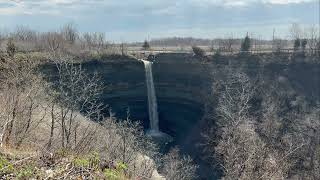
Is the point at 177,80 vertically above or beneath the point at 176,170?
above

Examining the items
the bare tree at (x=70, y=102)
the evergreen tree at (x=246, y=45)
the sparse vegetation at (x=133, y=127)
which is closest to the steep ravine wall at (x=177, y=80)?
the sparse vegetation at (x=133, y=127)

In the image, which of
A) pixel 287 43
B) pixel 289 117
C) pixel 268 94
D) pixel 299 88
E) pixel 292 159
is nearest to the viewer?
pixel 292 159

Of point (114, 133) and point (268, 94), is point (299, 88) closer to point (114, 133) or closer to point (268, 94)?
point (268, 94)

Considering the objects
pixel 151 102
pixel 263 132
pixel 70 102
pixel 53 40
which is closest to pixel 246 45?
pixel 151 102

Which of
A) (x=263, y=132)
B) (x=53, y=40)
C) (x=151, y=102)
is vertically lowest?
(x=263, y=132)

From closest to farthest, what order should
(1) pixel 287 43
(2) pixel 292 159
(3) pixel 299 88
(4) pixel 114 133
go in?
(4) pixel 114 133, (2) pixel 292 159, (3) pixel 299 88, (1) pixel 287 43

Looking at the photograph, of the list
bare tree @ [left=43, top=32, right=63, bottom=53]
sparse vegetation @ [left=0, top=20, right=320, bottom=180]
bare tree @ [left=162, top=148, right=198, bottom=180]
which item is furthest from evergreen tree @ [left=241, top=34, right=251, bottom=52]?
bare tree @ [left=43, top=32, right=63, bottom=53]

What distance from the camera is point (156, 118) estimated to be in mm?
50375

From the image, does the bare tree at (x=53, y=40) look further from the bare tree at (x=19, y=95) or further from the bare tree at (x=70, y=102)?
the bare tree at (x=19, y=95)

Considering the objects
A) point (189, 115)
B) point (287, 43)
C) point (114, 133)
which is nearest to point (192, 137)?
point (189, 115)

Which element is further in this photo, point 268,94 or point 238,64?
point 238,64

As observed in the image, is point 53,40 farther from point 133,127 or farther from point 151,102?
point 133,127

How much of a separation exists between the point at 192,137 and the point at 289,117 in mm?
10193

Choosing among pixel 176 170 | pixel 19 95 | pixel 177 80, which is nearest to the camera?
pixel 19 95
